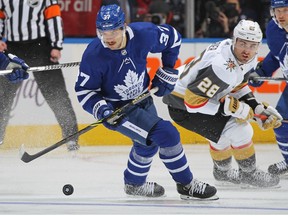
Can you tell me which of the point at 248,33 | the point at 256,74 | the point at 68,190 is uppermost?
the point at 248,33

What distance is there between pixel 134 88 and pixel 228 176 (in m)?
0.95

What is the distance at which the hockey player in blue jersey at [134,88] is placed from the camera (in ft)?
16.3

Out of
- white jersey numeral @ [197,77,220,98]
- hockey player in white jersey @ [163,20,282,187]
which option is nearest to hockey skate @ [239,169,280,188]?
hockey player in white jersey @ [163,20,282,187]

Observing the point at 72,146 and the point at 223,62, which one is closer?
the point at 223,62

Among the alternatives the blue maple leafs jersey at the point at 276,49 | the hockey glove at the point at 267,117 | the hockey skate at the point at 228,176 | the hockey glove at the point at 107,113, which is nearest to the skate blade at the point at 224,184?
the hockey skate at the point at 228,176

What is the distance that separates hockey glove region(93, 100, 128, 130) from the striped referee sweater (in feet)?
7.16

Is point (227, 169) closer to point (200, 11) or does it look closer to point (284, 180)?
point (284, 180)

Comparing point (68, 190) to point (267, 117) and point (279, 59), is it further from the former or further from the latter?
point (279, 59)

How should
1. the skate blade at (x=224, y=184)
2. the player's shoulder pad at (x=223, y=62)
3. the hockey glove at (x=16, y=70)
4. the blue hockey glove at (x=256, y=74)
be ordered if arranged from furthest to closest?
1. the blue hockey glove at (x=256, y=74)
2. the hockey glove at (x=16, y=70)
3. the skate blade at (x=224, y=184)
4. the player's shoulder pad at (x=223, y=62)

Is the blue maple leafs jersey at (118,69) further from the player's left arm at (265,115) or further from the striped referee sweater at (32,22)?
the striped referee sweater at (32,22)

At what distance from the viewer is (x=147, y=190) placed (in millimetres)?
5266

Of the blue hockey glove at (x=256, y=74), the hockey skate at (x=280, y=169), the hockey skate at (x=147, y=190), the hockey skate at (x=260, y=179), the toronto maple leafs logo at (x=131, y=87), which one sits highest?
the toronto maple leafs logo at (x=131, y=87)

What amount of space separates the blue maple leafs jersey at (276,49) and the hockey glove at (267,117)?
1.61 ft

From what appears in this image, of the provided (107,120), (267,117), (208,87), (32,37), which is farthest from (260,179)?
(32,37)
